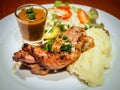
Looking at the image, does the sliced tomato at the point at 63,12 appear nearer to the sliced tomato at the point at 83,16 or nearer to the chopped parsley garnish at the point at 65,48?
the sliced tomato at the point at 83,16

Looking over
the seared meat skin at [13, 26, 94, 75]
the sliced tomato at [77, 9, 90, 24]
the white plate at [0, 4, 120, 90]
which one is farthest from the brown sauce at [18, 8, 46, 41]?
the sliced tomato at [77, 9, 90, 24]

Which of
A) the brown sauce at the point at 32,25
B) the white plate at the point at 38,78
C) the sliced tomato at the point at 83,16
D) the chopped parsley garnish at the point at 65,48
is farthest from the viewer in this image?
the sliced tomato at the point at 83,16

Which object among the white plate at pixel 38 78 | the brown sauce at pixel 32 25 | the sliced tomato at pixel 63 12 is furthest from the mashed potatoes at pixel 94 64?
the sliced tomato at pixel 63 12

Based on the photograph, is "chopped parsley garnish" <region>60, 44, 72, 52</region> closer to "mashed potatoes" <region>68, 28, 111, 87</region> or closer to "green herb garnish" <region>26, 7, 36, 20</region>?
"mashed potatoes" <region>68, 28, 111, 87</region>

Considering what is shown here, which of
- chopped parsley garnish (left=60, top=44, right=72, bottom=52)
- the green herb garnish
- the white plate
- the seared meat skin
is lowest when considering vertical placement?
the white plate

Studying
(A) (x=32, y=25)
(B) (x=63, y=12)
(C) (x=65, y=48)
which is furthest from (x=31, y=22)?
(B) (x=63, y=12)

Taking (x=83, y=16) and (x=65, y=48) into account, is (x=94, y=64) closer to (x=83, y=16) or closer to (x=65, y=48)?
(x=65, y=48)
